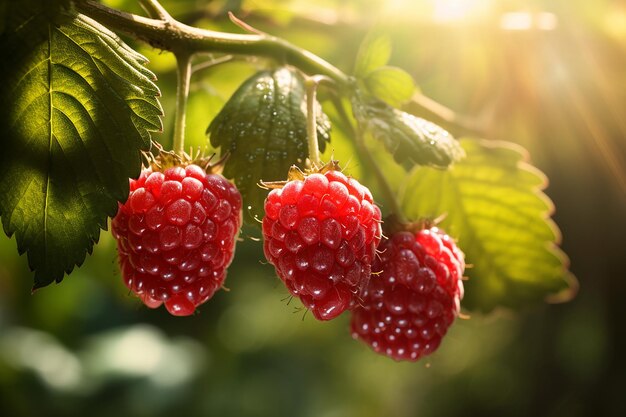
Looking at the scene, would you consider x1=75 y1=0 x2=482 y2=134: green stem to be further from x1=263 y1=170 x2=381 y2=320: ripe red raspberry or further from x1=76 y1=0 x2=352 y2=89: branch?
x1=263 y1=170 x2=381 y2=320: ripe red raspberry

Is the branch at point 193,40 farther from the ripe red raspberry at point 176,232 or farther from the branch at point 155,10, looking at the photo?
the ripe red raspberry at point 176,232

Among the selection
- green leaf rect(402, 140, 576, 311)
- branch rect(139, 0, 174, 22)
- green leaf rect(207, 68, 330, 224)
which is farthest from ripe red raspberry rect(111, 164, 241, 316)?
green leaf rect(402, 140, 576, 311)

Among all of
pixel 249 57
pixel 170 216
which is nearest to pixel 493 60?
pixel 249 57

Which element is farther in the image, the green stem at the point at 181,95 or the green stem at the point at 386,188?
the green stem at the point at 386,188

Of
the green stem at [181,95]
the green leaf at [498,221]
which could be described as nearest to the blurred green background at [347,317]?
the green leaf at [498,221]

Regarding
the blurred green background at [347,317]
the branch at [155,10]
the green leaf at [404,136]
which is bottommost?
the blurred green background at [347,317]

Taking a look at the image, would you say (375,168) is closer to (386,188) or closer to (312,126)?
(386,188)
